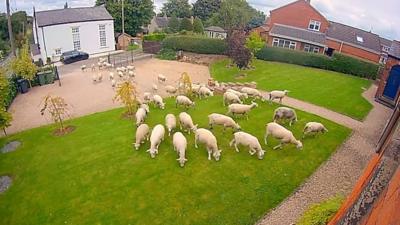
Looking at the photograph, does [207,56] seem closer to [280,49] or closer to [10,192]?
[280,49]

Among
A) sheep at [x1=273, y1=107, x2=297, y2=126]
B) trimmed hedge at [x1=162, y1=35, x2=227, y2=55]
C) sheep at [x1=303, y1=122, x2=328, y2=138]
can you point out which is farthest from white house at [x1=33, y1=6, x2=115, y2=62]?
sheep at [x1=303, y1=122, x2=328, y2=138]

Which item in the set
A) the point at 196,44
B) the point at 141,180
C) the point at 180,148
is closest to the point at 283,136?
the point at 180,148

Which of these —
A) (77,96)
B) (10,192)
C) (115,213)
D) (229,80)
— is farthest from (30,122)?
(229,80)

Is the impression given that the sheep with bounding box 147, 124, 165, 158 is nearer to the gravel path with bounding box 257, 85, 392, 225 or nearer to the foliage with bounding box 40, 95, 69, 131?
the gravel path with bounding box 257, 85, 392, 225

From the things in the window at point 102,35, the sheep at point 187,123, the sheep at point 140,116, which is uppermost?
the window at point 102,35

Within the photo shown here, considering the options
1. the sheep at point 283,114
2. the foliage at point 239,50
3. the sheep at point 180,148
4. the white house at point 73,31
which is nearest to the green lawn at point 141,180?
the sheep at point 180,148

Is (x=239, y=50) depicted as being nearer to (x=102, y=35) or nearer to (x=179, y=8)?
(x=102, y=35)

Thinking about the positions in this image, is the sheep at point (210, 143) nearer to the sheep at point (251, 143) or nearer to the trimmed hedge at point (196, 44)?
the sheep at point (251, 143)
